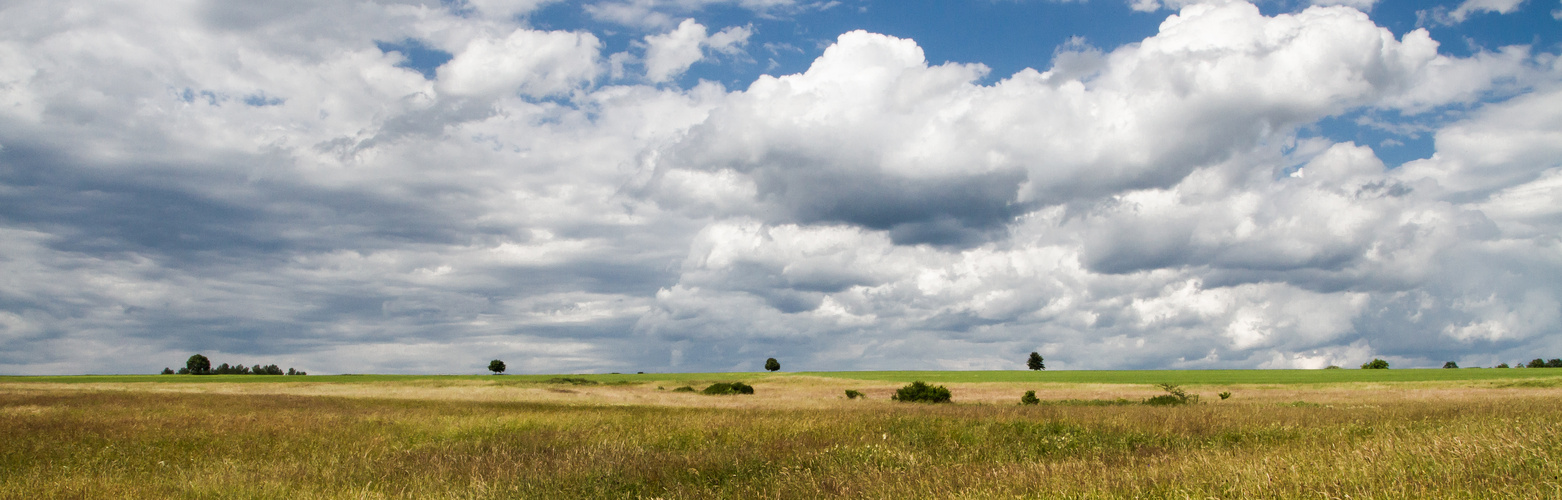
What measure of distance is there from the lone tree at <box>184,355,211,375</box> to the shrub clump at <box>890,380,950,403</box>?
16171cm

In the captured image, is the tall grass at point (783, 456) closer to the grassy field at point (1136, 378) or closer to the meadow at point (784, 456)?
the meadow at point (784, 456)

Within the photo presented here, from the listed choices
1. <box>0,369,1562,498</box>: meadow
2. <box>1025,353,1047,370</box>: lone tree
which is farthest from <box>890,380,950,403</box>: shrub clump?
<box>1025,353,1047,370</box>: lone tree

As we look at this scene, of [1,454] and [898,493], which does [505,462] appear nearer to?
[898,493]

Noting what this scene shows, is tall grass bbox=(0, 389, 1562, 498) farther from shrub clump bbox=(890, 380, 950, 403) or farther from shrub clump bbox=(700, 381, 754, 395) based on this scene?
shrub clump bbox=(700, 381, 754, 395)

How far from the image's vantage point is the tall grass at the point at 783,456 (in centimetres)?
705

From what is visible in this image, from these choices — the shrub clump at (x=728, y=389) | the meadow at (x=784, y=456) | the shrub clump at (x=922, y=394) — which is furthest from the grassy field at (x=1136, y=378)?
the meadow at (x=784, y=456)

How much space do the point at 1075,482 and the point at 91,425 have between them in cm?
2668

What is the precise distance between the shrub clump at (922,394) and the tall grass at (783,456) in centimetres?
1740

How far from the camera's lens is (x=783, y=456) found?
12461mm

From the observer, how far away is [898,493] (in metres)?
7.70

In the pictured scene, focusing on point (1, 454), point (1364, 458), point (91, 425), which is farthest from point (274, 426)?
point (1364, 458)

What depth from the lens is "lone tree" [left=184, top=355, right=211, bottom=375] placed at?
149625 mm

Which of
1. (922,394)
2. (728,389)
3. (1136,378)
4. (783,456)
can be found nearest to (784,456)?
(783,456)

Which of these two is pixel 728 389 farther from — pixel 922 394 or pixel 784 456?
pixel 784 456
